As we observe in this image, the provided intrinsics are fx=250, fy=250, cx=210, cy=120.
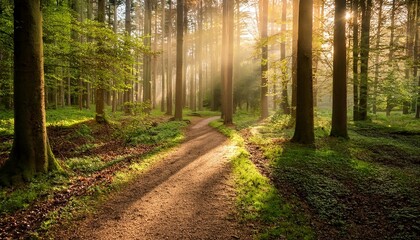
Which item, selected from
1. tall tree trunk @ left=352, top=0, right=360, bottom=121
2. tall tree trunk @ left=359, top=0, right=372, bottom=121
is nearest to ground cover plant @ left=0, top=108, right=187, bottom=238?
tall tree trunk @ left=352, top=0, right=360, bottom=121

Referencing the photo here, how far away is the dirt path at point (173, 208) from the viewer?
4.18 meters

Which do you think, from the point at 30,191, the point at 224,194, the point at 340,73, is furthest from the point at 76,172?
the point at 340,73

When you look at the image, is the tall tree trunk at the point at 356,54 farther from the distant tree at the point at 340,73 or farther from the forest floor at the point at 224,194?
the forest floor at the point at 224,194

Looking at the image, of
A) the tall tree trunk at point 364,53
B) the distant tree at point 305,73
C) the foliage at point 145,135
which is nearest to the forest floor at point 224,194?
the distant tree at point 305,73

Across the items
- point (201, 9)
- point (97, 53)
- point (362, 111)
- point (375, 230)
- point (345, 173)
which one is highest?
point (201, 9)

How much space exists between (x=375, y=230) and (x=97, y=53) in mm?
9717

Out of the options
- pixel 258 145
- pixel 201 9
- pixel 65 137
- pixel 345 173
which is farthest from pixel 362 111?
pixel 201 9

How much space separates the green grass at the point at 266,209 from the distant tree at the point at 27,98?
4.84 metres

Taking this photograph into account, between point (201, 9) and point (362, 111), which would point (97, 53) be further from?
point (201, 9)

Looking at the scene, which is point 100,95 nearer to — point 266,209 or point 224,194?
point 224,194

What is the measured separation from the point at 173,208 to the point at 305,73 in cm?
680

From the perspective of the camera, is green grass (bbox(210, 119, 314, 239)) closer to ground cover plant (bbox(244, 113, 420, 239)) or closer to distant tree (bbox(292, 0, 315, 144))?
Result: ground cover plant (bbox(244, 113, 420, 239))

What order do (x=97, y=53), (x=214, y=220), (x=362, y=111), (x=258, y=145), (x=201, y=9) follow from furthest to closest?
(x=201, y=9) → (x=362, y=111) → (x=258, y=145) → (x=97, y=53) → (x=214, y=220)

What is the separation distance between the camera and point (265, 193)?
5.57m
